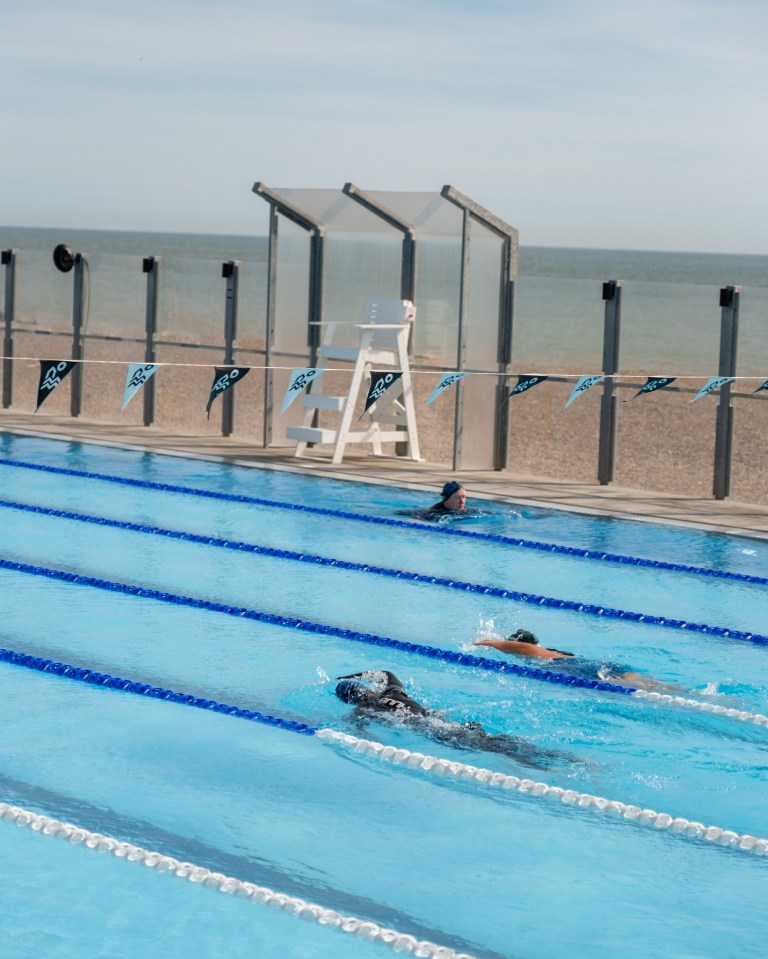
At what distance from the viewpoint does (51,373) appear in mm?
11719

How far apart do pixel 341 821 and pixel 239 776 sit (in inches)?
22.6

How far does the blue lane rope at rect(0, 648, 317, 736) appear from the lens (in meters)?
5.88

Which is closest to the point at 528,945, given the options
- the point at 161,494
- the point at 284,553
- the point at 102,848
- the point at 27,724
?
the point at 102,848

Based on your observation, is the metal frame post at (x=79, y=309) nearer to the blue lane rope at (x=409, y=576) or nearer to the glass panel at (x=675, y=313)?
the blue lane rope at (x=409, y=576)

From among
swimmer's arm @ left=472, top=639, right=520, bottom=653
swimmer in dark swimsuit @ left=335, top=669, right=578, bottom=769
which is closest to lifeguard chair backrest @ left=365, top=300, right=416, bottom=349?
swimmer's arm @ left=472, top=639, right=520, bottom=653

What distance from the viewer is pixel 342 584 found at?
871 centimetres

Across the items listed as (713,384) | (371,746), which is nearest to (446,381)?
Result: (713,384)

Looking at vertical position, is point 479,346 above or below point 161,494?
above

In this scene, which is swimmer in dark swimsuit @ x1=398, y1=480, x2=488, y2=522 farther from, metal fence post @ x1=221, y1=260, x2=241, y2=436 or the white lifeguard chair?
metal fence post @ x1=221, y1=260, x2=241, y2=436

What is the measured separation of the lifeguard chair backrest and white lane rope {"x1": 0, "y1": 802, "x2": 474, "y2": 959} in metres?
8.02

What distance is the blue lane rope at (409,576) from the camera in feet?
25.8

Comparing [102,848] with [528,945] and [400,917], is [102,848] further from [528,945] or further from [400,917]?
[528,945]

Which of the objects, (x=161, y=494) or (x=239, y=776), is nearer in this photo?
(x=239, y=776)

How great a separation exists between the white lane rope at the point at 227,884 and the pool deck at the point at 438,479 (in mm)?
6473
